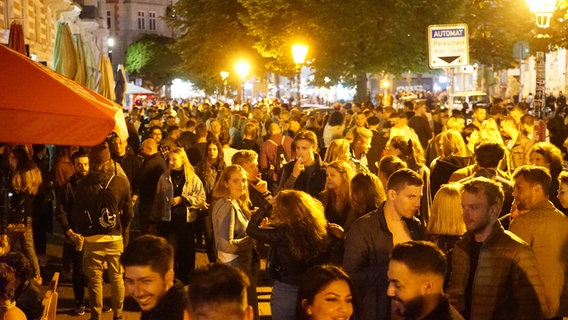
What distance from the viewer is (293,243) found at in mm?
5922

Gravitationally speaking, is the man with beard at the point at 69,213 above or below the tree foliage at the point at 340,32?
below

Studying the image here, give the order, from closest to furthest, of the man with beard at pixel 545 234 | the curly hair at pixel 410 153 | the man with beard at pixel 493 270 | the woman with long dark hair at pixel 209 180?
the man with beard at pixel 493 270 → the man with beard at pixel 545 234 → the curly hair at pixel 410 153 → the woman with long dark hair at pixel 209 180

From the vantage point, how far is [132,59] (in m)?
81.5

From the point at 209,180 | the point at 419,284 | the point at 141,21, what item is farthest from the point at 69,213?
the point at 141,21

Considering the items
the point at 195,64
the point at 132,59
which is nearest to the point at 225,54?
the point at 195,64

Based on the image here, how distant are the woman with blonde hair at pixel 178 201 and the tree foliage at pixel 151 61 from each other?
69955 mm

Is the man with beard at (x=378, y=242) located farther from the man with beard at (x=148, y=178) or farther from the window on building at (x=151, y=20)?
the window on building at (x=151, y=20)

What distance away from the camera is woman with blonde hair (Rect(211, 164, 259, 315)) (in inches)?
297

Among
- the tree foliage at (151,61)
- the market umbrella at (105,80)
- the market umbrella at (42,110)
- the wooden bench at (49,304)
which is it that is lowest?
the wooden bench at (49,304)

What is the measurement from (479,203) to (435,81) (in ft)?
333

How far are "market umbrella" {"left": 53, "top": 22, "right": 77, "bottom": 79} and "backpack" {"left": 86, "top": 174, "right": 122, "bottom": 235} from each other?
8168 mm

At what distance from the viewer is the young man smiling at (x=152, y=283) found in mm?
4418

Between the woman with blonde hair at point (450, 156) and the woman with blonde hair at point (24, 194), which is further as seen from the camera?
the woman with blonde hair at point (450, 156)

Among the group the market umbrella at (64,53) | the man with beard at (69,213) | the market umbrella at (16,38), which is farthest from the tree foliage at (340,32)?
the man with beard at (69,213)
